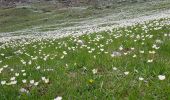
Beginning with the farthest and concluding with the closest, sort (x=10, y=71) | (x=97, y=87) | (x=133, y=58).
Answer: (x=10, y=71) < (x=133, y=58) < (x=97, y=87)

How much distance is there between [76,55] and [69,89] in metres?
4.96

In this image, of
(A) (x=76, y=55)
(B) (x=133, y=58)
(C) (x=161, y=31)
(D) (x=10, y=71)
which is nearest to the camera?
(B) (x=133, y=58)

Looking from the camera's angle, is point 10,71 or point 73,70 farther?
point 10,71

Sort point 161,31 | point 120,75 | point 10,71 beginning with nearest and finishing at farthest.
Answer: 1. point 120,75
2. point 10,71
3. point 161,31

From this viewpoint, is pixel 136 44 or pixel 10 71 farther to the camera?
pixel 136 44

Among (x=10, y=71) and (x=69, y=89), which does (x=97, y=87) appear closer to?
(x=69, y=89)

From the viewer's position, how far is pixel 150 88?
867cm

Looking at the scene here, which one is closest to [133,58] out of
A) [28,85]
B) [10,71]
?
[28,85]

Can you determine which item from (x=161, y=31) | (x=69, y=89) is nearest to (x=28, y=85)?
(x=69, y=89)

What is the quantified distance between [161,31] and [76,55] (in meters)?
5.90

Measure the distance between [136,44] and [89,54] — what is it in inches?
88.9

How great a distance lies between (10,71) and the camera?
515 inches

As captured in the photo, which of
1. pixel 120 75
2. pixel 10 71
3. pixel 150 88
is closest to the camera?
pixel 150 88

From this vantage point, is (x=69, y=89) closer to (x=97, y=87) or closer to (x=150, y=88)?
(x=97, y=87)
